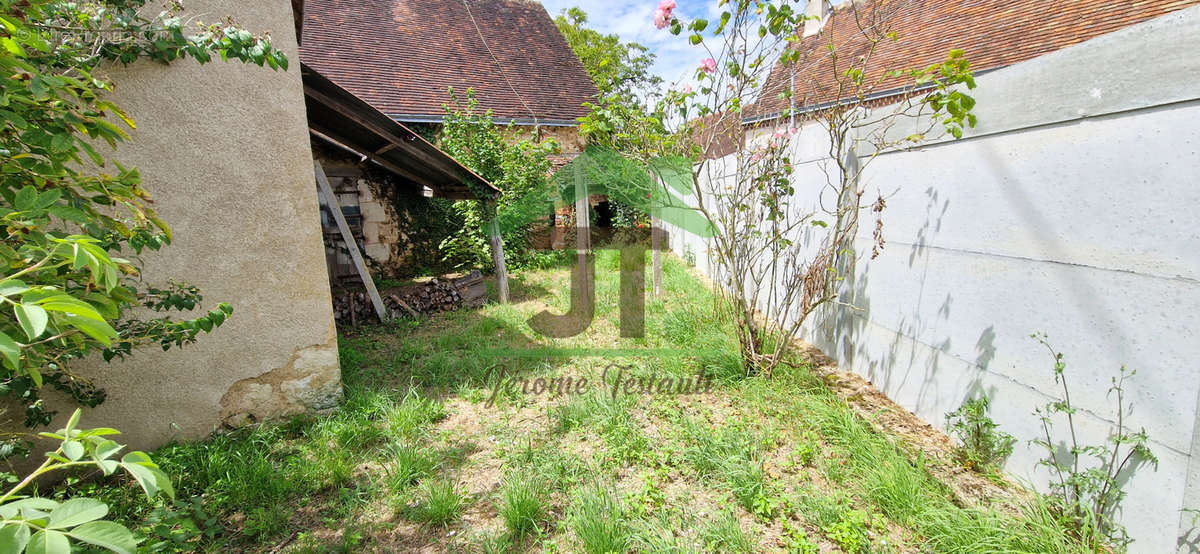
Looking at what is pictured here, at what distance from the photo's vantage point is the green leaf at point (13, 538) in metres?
0.69

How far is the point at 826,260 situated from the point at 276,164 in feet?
13.7

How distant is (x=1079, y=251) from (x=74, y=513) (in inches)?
134

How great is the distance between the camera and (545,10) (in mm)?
14367

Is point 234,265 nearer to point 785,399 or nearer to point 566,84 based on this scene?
point 785,399

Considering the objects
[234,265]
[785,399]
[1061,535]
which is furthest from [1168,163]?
[234,265]

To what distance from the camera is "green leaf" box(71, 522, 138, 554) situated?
734 mm

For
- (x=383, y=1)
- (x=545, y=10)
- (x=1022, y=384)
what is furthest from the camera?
(x=545, y=10)

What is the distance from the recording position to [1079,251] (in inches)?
80.7

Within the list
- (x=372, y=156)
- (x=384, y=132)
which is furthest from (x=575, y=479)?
(x=372, y=156)

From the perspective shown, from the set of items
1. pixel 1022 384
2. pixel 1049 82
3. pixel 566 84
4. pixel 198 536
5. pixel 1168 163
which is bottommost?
pixel 198 536

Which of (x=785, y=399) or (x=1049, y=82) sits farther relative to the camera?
(x=785, y=399)

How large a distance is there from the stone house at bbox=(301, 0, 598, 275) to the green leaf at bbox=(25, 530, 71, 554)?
→ 8.19m

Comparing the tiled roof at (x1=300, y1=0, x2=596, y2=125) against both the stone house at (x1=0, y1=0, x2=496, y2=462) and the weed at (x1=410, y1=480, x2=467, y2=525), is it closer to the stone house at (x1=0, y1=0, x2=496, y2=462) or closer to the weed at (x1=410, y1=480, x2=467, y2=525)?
the stone house at (x1=0, y1=0, x2=496, y2=462)

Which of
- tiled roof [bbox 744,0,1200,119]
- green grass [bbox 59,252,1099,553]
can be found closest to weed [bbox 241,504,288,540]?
green grass [bbox 59,252,1099,553]
